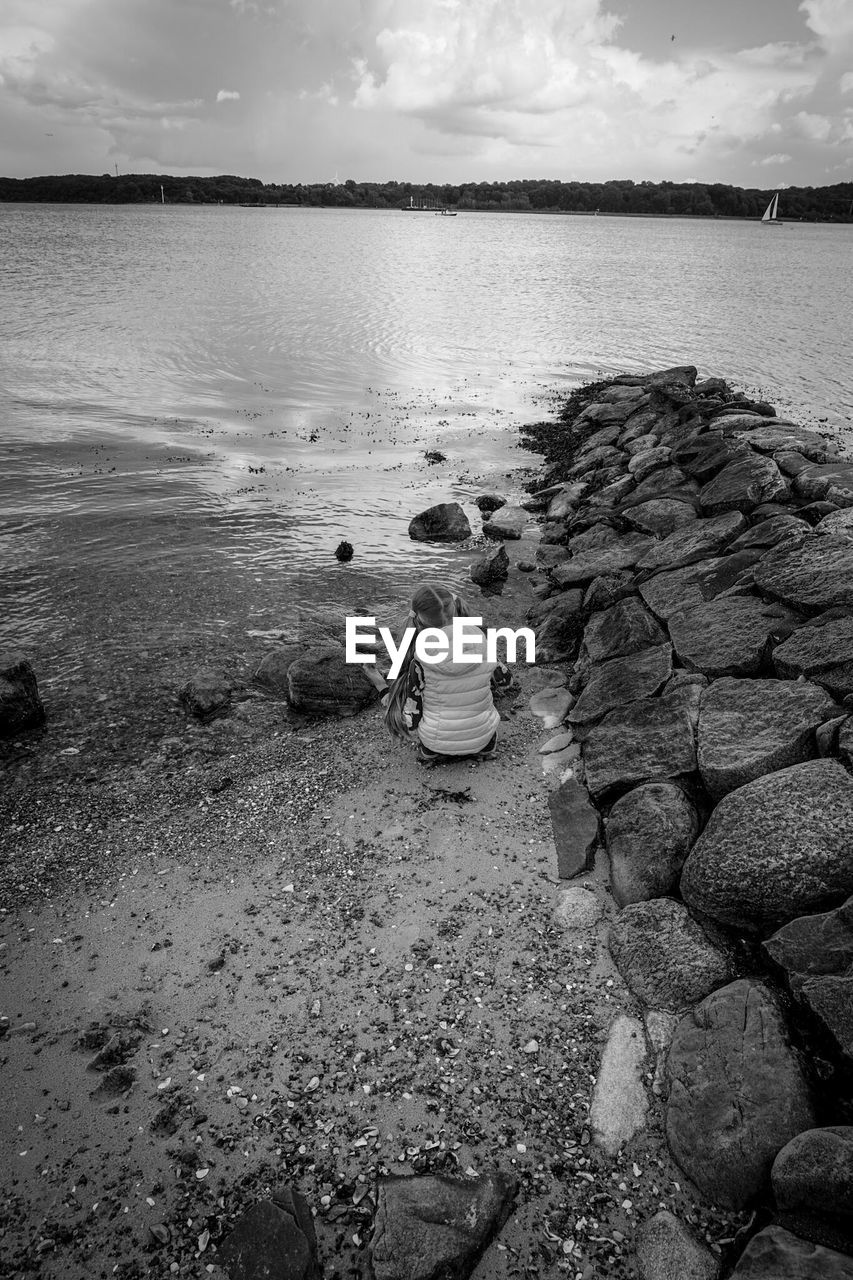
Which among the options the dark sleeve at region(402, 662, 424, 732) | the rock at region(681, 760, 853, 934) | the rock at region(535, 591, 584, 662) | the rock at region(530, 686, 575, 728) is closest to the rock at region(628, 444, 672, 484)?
the rock at region(535, 591, 584, 662)

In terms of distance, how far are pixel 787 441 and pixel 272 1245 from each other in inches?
538

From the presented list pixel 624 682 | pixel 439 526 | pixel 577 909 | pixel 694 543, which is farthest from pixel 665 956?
pixel 439 526

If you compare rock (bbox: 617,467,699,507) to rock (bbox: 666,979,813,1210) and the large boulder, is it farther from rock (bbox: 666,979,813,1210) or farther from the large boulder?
rock (bbox: 666,979,813,1210)

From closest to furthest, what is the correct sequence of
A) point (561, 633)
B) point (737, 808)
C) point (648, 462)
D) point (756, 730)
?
point (737, 808) < point (756, 730) < point (561, 633) < point (648, 462)

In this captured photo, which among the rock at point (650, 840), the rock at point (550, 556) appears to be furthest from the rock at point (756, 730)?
the rock at point (550, 556)

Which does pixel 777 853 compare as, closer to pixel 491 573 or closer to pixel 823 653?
pixel 823 653

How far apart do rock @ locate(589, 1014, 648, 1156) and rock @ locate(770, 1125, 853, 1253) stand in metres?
0.91

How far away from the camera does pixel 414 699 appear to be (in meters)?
8.12

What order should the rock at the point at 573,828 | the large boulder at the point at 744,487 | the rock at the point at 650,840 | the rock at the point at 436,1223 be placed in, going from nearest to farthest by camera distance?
1. the rock at the point at 436,1223
2. the rock at the point at 650,840
3. the rock at the point at 573,828
4. the large boulder at the point at 744,487

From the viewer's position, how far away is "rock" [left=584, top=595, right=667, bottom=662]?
9125 millimetres

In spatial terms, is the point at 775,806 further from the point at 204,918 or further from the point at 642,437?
the point at 642,437

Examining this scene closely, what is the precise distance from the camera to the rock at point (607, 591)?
10648 mm

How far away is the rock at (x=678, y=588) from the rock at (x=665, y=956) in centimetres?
460

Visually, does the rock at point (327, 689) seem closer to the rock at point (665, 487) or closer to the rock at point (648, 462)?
the rock at point (665, 487)
